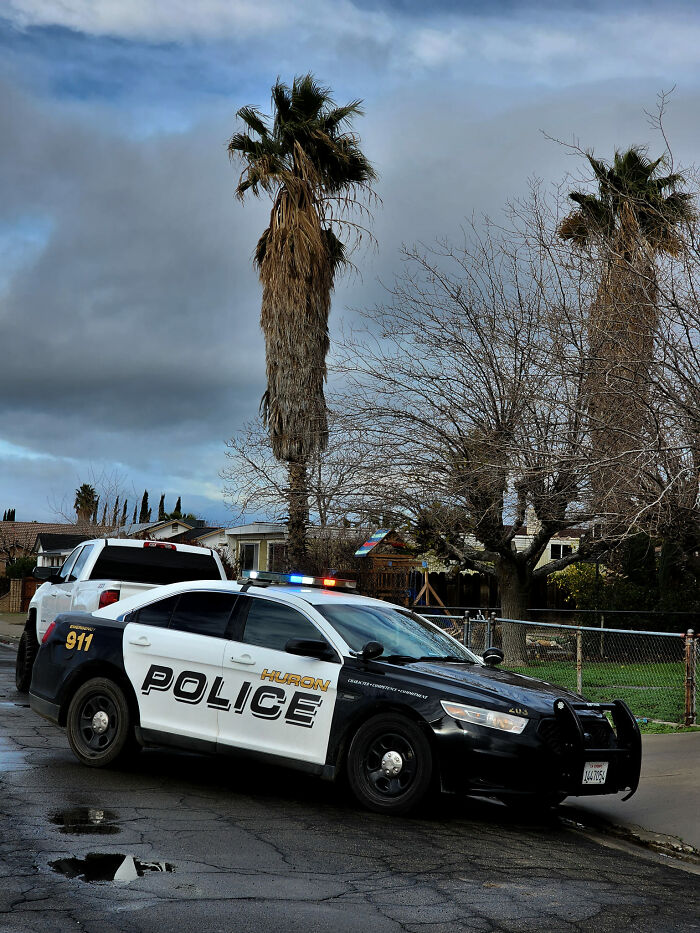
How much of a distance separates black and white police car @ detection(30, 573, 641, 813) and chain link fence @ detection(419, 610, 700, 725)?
4705 millimetres

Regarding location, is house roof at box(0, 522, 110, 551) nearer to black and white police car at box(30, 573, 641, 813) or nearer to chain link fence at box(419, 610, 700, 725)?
chain link fence at box(419, 610, 700, 725)

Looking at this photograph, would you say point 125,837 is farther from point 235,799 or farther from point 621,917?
point 621,917

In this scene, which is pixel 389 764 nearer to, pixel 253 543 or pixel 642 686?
pixel 642 686

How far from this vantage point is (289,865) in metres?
5.81

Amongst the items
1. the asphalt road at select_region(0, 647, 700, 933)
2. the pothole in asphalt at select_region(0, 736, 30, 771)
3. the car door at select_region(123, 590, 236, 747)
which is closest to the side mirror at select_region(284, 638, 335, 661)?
the car door at select_region(123, 590, 236, 747)

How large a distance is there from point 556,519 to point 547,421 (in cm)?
264

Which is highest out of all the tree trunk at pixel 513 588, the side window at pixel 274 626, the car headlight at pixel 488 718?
the tree trunk at pixel 513 588

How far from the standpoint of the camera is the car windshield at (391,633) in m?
8.19

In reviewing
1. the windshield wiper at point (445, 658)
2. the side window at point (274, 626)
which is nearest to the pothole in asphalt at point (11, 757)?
the side window at point (274, 626)

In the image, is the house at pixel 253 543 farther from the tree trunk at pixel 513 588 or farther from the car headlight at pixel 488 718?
the car headlight at pixel 488 718

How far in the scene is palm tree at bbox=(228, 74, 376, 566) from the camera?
22.7 metres

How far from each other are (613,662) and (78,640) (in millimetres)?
11235

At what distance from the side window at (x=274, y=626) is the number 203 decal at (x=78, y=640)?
57.6 inches

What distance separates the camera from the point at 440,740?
23.7 feet
